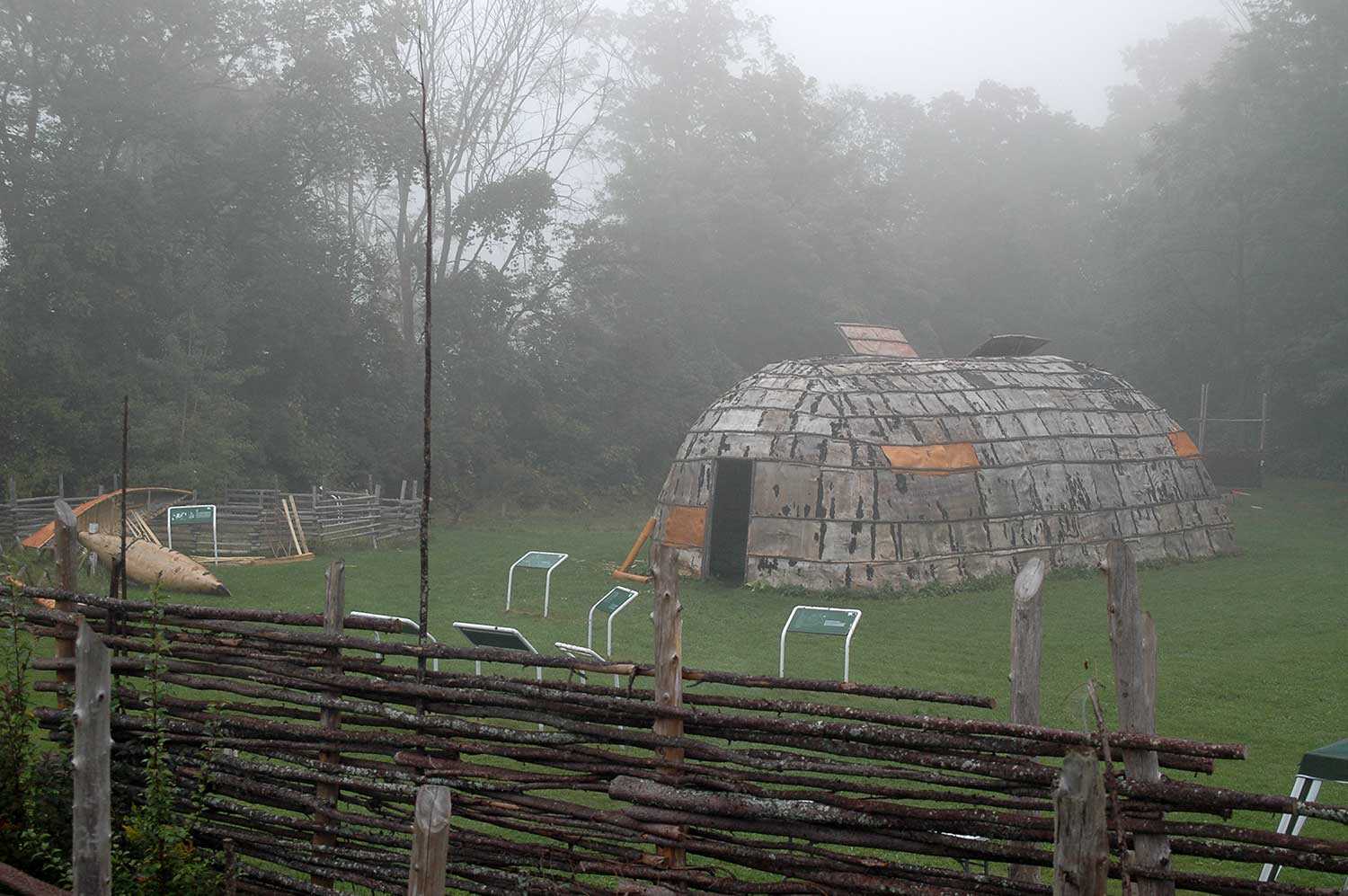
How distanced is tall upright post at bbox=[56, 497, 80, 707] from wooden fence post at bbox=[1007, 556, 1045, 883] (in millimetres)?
5115

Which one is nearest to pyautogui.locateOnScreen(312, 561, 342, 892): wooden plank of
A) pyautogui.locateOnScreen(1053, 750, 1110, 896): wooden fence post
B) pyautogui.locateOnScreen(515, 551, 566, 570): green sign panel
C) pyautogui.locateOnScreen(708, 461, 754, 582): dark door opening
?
pyautogui.locateOnScreen(1053, 750, 1110, 896): wooden fence post

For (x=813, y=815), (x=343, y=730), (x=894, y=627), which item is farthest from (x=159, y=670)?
(x=894, y=627)

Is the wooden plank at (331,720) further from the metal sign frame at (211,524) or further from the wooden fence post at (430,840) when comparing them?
the metal sign frame at (211,524)

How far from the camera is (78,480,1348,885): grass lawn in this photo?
10.3 meters

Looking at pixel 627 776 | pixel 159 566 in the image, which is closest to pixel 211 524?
pixel 159 566

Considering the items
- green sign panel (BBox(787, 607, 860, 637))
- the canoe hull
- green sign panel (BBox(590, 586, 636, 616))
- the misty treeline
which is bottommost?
the canoe hull

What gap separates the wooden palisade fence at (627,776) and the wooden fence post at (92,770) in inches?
4.5

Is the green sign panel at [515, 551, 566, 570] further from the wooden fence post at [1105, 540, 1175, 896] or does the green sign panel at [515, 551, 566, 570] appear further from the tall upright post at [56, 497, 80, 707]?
the wooden fence post at [1105, 540, 1175, 896]

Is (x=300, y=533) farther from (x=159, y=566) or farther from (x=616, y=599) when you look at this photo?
(x=616, y=599)

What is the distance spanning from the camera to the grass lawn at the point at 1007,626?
10344 mm

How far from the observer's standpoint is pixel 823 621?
10.1 meters

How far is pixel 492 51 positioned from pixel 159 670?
32587 millimetres

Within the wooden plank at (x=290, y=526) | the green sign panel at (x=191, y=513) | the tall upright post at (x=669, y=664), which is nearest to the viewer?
the tall upright post at (x=669, y=664)

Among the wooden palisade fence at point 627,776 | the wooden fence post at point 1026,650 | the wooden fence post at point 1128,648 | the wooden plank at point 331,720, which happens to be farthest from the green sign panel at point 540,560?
the wooden fence post at point 1128,648
